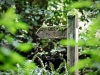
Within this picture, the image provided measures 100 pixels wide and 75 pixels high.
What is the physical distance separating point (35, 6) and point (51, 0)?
1.05 feet

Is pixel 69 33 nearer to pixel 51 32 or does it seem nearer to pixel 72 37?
pixel 72 37

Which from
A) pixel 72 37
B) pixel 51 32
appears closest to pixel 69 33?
pixel 72 37

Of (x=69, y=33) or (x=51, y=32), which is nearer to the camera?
(x=69, y=33)

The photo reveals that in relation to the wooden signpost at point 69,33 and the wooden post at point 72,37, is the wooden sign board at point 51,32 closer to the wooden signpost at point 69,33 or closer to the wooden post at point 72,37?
the wooden signpost at point 69,33

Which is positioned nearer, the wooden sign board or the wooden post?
the wooden post

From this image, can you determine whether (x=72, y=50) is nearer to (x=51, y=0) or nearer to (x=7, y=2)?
(x=7, y=2)

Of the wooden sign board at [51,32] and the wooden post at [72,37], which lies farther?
the wooden sign board at [51,32]

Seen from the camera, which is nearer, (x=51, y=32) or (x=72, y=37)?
(x=72, y=37)

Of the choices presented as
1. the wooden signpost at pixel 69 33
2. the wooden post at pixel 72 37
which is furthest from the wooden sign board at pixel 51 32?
the wooden post at pixel 72 37

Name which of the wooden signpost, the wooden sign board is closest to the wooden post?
the wooden signpost

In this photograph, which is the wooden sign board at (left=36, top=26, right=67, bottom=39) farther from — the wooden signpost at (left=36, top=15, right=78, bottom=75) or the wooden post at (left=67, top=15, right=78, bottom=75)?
the wooden post at (left=67, top=15, right=78, bottom=75)

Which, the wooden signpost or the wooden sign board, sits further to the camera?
the wooden sign board

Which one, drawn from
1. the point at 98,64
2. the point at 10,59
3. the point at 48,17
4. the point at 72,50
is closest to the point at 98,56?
the point at 98,64

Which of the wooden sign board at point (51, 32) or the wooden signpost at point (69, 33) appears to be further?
the wooden sign board at point (51, 32)
